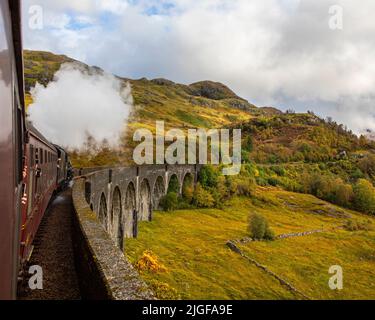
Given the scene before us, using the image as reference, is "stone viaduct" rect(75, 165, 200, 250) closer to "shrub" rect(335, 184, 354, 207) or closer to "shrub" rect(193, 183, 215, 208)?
"shrub" rect(193, 183, 215, 208)

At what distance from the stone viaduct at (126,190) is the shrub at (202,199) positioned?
105 inches

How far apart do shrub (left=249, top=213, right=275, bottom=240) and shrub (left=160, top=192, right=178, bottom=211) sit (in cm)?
1380

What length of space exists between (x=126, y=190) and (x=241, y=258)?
1343cm

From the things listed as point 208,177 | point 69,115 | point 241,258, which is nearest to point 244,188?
point 208,177

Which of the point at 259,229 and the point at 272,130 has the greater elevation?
the point at 272,130

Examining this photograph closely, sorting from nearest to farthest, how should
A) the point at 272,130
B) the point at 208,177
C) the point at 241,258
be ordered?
the point at 241,258 < the point at 208,177 < the point at 272,130

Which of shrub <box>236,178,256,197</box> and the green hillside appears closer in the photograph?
the green hillside

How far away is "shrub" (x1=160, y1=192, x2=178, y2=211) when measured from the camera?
53.3 m

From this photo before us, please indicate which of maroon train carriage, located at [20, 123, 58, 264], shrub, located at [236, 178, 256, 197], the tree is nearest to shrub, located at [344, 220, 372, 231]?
shrub, located at [236, 178, 256, 197]

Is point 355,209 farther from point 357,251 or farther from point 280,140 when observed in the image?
point 280,140

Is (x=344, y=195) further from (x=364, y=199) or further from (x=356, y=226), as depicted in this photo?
(x=356, y=226)

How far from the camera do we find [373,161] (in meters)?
101

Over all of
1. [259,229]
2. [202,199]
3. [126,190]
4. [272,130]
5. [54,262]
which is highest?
[272,130]

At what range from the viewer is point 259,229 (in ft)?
143
